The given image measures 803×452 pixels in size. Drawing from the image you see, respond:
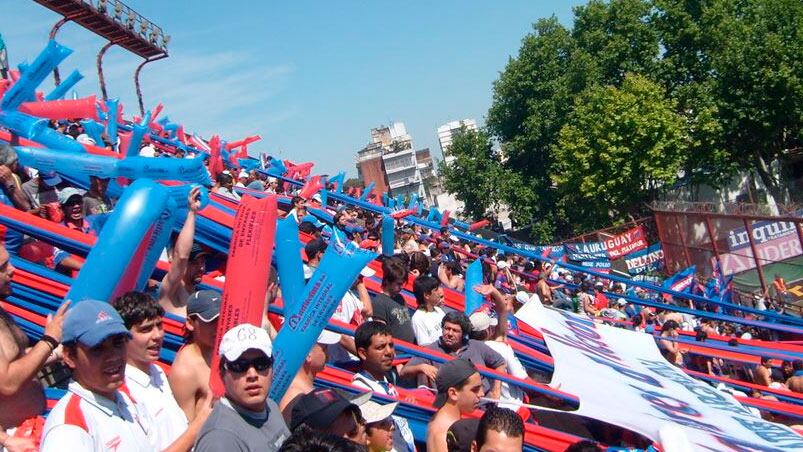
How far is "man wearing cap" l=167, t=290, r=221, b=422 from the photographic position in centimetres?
298

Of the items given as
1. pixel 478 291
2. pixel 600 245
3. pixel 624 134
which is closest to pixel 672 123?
pixel 624 134

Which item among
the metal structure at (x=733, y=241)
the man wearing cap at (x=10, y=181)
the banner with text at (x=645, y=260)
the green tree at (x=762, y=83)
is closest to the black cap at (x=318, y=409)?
the man wearing cap at (x=10, y=181)

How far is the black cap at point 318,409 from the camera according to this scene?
2.74 meters

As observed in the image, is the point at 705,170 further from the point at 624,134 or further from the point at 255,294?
the point at 255,294

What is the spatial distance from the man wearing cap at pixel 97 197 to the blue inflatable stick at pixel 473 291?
2379 millimetres

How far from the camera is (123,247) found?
306 cm

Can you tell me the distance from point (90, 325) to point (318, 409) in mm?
815

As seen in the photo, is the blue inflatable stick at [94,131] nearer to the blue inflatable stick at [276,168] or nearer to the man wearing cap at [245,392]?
the blue inflatable stick at [276,168]

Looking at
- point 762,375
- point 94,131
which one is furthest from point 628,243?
point 94,131

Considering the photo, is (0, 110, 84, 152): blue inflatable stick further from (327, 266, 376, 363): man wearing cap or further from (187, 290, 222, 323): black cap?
(187, 290, 222, 323): black cap

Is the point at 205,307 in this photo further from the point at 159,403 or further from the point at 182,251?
the point at 182,251

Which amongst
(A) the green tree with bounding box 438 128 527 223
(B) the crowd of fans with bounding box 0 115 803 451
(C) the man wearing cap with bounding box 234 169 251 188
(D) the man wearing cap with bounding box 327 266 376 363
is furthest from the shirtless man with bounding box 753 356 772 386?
(A) the green tree with bounding box 438 128 527 223

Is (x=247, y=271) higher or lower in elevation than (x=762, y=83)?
lower

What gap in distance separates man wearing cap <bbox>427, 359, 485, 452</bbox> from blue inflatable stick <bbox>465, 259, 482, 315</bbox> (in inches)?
65.4
